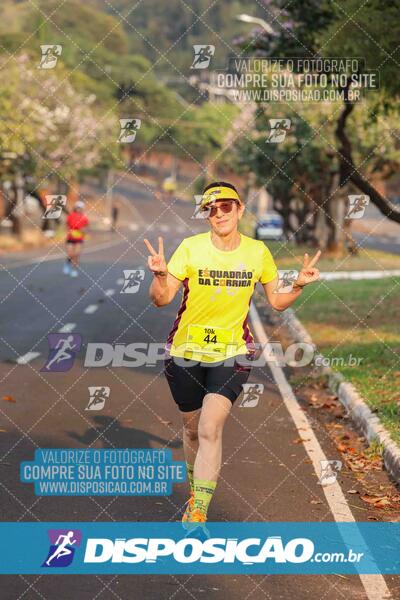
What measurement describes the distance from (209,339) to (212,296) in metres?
0.27

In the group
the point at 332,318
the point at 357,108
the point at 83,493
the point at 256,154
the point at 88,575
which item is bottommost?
the point at 88,575

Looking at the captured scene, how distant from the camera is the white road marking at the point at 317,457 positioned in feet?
23.6

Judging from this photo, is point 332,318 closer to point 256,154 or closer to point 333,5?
point 333,5

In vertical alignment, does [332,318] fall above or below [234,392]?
above

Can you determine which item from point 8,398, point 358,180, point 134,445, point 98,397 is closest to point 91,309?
point 358,180

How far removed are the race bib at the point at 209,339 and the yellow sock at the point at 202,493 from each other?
797mm

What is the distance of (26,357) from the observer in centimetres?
1684

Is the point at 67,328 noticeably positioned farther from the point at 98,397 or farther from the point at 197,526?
the point at 197,526

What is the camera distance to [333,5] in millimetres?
18047

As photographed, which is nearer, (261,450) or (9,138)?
(261,450)

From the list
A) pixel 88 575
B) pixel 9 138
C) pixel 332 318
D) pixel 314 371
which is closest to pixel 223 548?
pixel 88 575

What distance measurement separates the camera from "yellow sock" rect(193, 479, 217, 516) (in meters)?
7.86

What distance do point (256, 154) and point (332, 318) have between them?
3083 cm

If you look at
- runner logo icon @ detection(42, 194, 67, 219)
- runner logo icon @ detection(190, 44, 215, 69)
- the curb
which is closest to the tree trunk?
runner logo icon @ detection(190, 44, 215, 69)
